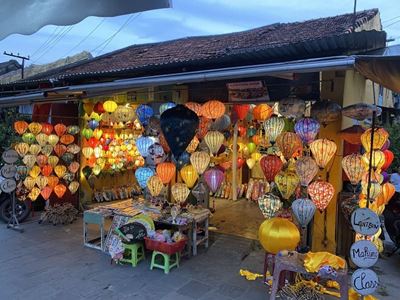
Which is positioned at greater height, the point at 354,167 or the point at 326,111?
the point at 326,111

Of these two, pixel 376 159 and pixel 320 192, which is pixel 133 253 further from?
pixel 376 159

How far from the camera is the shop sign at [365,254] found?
3.94 meters

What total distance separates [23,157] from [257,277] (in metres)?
6.10

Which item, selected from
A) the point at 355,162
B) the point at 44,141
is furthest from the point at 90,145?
the point at 355,162

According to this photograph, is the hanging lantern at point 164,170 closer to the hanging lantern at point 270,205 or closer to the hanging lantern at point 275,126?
the hanging lantern at point 270,205

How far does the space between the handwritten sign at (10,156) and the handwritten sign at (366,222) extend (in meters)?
7.39

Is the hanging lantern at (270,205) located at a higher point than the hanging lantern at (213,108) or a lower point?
lower

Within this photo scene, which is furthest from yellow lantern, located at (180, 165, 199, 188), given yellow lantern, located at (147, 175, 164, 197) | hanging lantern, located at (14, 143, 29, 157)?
hanging lantern, located at (14, 143, 29, 157)

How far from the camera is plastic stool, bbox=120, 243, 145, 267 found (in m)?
5.95

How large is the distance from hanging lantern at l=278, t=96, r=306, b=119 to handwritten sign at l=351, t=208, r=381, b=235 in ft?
5.81

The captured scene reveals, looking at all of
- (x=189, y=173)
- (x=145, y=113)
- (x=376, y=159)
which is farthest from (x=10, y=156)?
(x=376, y=159)

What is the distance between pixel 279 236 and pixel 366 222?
109 cm

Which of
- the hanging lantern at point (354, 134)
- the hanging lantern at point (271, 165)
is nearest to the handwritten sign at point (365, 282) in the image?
the hanging lantern at point (271, 165)

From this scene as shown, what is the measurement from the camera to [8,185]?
7.72 meters
